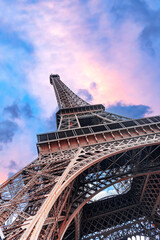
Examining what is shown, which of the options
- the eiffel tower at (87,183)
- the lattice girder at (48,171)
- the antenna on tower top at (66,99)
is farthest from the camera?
the antenna on tower top at (66,99)

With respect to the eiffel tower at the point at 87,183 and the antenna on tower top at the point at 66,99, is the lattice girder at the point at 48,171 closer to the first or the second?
the eiffel tower at the point at 87,183

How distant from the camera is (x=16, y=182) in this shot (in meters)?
10.3

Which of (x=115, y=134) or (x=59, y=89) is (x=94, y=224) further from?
(x=59, y=89)

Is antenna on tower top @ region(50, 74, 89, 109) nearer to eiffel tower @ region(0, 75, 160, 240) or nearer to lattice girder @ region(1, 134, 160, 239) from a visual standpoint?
eiffel tower @ region(0, 75, 160, 240)

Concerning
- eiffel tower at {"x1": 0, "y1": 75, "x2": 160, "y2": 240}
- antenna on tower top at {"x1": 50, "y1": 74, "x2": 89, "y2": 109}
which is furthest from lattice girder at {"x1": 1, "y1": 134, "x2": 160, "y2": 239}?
antenna on tower top at {"x1": 50, "y1": 74, "x2": 89, "y2": 109}

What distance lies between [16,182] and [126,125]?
565 inches

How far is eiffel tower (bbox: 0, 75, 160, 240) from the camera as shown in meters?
7.77

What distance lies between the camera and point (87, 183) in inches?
580

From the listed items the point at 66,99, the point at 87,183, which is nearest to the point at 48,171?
the point at 87,183

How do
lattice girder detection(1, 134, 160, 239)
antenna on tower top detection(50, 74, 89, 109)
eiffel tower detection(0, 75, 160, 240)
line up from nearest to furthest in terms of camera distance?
eiffel tower detection(0, 75, 160, 240), lattice girder detection(1, 134, 160, 239), antenna on tower top detection(50, 74, 89, 109)

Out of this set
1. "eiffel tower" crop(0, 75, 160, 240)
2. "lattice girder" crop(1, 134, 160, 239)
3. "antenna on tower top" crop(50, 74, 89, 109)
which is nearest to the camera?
"eiffel tower" crop(0, 75, 160, 240)

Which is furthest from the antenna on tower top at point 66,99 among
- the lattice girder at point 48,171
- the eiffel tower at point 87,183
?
the lattice girder at point 48,171

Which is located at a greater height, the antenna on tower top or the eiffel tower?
the antenna on tower top

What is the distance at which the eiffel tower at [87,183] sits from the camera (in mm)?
7766
